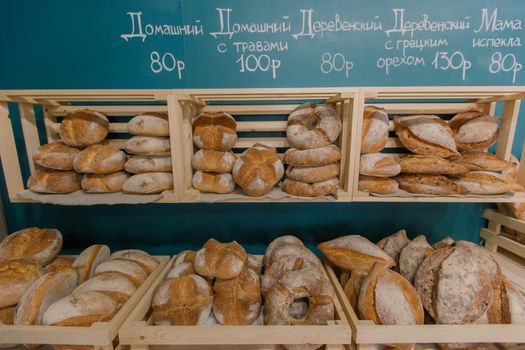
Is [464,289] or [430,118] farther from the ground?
[430,118]

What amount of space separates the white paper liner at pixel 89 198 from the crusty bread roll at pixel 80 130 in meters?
0.26

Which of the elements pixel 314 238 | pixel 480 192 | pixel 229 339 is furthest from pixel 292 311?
pixel 480 192

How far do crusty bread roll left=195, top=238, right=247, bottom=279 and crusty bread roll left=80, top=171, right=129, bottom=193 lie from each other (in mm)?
552

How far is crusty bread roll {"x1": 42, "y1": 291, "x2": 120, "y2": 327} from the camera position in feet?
3.16

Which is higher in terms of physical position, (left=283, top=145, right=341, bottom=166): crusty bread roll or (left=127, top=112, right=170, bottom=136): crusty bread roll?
(left=127, top=112, right=170, bottom=136): crusty bread roll

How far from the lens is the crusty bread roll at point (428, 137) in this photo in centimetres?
118

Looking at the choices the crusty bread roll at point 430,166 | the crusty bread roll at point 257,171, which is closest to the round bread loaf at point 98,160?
the crusty bread roll at point 257,171

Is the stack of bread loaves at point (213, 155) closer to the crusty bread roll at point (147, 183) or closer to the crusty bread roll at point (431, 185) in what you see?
the crusty bread roll at point (147, 183)

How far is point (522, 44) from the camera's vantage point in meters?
1.38

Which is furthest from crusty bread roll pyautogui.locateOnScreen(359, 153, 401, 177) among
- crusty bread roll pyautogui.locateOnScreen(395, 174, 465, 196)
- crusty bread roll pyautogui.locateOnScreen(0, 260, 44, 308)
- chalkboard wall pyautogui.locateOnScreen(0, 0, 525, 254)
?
crusty bread roll pyautogui.locateOnScreen(0, 260, 44, 308)

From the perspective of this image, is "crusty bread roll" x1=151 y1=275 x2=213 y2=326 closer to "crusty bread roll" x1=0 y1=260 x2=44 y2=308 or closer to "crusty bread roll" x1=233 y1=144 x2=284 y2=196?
"crusty bread roll" x1=233 y1=144 x2=284 y2=196

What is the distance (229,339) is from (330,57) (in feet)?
4.92

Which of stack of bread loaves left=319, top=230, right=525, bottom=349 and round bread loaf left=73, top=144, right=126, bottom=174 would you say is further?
round bread loaf left=73, top=144, right=126, bottom=174

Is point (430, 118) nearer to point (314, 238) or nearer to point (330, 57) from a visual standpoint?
point (330, 57)
